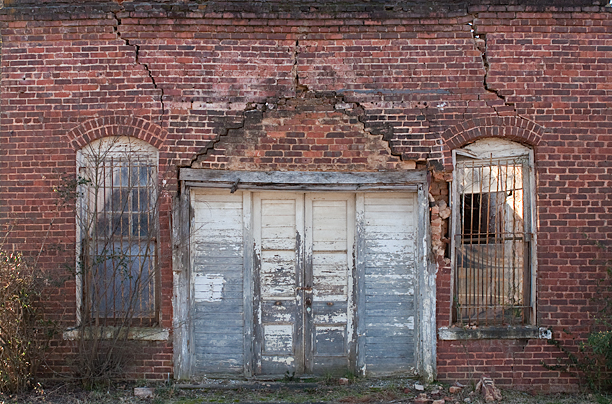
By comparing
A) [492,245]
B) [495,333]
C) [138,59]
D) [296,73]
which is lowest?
[495,333]

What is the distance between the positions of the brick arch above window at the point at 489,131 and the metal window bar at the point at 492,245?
0.92 feet

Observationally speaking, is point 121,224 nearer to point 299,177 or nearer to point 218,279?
point 218,279

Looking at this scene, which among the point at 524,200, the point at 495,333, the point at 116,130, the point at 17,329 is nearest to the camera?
the point at 17,329

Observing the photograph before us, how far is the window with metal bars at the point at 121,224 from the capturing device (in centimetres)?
613

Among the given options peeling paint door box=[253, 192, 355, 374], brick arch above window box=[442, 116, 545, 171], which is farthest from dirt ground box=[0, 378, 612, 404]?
brick arch above window box=[442, 116, 545, 171]

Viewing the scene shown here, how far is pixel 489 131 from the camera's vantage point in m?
6.09

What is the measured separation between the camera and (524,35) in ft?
20.2

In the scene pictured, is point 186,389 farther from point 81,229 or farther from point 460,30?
point 460,30

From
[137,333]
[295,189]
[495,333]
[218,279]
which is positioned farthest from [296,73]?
[495,333]

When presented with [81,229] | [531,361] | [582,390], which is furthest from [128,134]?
[582,390]

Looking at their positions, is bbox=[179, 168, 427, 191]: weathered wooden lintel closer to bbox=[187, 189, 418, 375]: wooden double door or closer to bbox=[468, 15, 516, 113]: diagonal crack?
bbox=[187, 189, 418, 375]: wooden double door

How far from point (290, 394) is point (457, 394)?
1.91 metres

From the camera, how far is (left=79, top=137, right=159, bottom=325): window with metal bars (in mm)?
6133

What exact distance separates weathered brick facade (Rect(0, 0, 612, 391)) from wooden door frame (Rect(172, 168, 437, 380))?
10 centimetres
